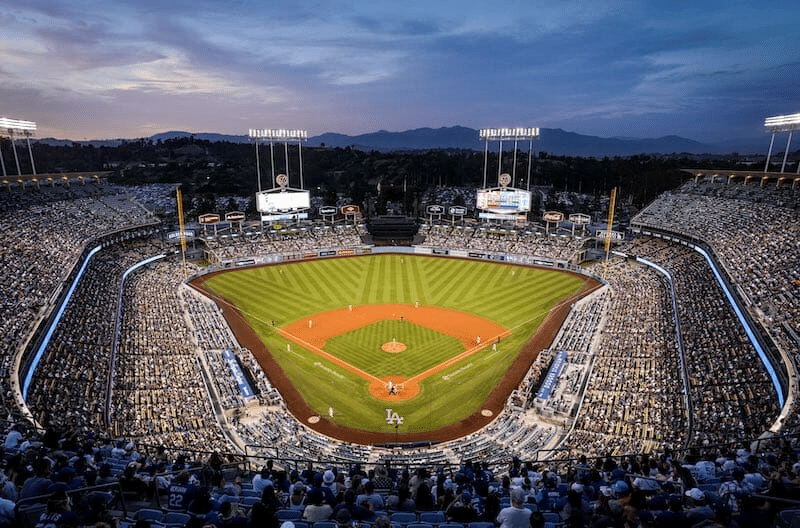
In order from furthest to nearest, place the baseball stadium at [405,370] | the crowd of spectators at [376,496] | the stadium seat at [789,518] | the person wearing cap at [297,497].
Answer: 1. the baseball stadium at [405,370]
2. the person wearing cap at [297,497]
3. the crowd of spectators at [376,496]
4. the stadium seat at [789,518]

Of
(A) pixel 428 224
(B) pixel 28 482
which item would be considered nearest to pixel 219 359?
(B) pixel 28 482

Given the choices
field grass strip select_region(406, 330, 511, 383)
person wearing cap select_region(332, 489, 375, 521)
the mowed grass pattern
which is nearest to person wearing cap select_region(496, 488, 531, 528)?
person wearing cap select_region(332, 489, 375, 521)

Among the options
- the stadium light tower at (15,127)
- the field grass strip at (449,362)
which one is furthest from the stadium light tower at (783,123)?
the stadium light tower at (15,127)

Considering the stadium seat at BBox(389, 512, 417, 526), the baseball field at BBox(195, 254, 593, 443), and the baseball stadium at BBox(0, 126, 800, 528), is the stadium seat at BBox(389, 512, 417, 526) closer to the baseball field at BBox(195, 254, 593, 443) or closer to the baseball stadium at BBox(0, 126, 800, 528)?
the baseball stadium at BBox(0, 126, 800, 528)

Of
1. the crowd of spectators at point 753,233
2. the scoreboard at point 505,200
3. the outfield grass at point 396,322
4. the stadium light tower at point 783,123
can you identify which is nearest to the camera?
the crowd of spectators at point 753,233

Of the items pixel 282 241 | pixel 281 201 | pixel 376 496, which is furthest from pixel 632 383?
pixel 281 201

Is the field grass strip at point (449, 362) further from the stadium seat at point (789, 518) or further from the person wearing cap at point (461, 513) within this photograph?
the stadium seat at point (789, 518)
